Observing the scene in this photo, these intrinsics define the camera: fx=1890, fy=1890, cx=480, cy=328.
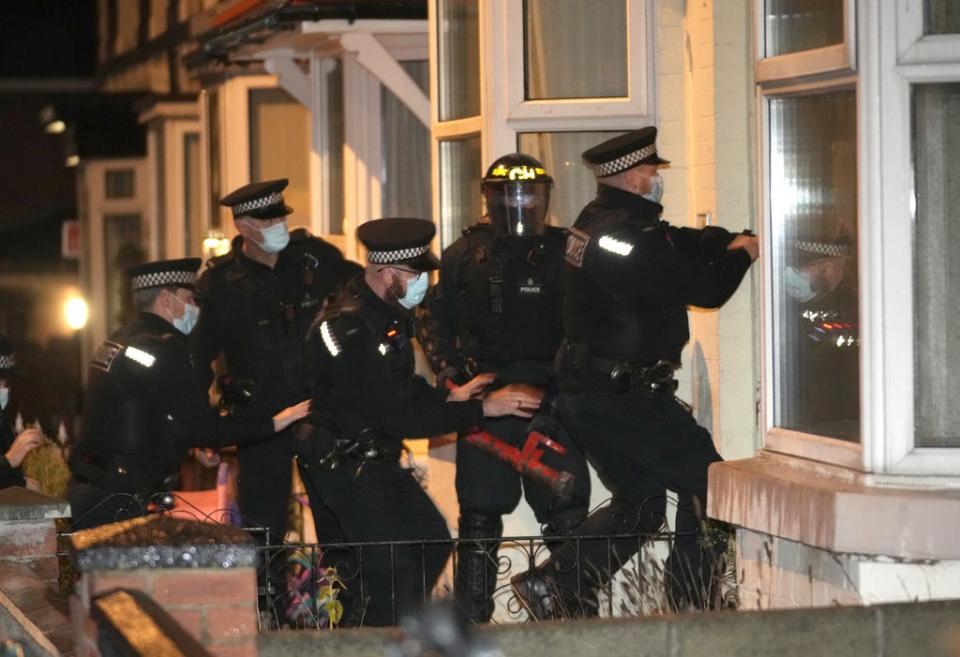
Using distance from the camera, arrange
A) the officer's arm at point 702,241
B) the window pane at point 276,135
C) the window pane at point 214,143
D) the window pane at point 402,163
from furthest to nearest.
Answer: the window pane at point 214,143 < the window pane at point 276,135 < the window pane at point 402,163 < the officer's arm at point 702,241

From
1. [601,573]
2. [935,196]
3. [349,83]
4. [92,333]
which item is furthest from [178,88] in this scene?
[935,196]

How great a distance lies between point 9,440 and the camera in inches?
385

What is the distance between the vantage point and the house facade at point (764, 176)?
20.0ft

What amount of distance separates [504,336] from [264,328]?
1.51 m

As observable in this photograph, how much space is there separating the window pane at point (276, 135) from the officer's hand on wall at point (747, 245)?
8.81 m

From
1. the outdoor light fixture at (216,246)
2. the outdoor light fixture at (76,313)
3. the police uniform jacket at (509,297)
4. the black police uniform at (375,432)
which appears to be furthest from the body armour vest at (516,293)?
the outdoor light fixture at (76,313)

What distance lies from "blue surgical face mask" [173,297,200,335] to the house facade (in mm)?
1668

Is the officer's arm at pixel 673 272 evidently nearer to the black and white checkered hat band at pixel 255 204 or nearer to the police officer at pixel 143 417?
the police officer at pixel 143 417

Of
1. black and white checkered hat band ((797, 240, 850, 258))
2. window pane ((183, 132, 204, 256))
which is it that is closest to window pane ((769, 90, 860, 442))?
black and white checkered hat band ((797, 240, 850, 258))

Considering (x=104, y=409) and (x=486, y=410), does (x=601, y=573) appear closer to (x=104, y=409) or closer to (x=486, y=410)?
(x=486, y=410)

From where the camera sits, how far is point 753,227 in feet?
27.9

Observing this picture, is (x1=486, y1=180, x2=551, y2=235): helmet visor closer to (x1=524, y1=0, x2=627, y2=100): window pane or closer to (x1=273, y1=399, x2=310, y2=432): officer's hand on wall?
(x1=524, y1=0, x2=627, y2=100): window pane

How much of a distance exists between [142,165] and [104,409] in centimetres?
1681

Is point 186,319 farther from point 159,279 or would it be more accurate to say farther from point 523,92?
point 523,92
